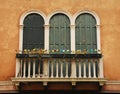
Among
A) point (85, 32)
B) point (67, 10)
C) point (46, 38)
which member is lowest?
point (46, 38)

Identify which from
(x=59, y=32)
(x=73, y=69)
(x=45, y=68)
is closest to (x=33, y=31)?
(x=59, y=32)

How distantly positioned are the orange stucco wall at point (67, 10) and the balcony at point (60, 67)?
614 millimetres

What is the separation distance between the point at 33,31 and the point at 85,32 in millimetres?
2363

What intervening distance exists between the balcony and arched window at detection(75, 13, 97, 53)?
0.92 metres

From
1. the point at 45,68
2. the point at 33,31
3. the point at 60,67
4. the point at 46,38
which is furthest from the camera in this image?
the point at 33,31

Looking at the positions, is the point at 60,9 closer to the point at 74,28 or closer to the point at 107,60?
the point at 74,28

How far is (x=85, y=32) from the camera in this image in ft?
64.1

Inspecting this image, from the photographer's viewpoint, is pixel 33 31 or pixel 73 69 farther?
pixel 33 31

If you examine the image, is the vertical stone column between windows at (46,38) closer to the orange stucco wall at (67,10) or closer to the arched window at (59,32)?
the arched window at (59,32)

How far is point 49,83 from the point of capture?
60.8 ft

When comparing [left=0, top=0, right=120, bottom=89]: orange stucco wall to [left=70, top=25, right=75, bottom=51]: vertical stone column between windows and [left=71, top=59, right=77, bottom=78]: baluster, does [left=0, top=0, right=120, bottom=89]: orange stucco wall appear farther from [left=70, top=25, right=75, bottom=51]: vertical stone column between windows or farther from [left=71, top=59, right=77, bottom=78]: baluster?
[left=71, top=59, right=77, bottom=78]: baluster

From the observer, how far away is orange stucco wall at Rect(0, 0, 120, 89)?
18953mm

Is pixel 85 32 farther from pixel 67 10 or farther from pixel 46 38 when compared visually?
pixel 46 38

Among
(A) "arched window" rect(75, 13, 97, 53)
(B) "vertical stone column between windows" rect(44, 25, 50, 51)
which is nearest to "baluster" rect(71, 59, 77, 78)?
(A) "arched window" rect(75, 13, 97, 53)
